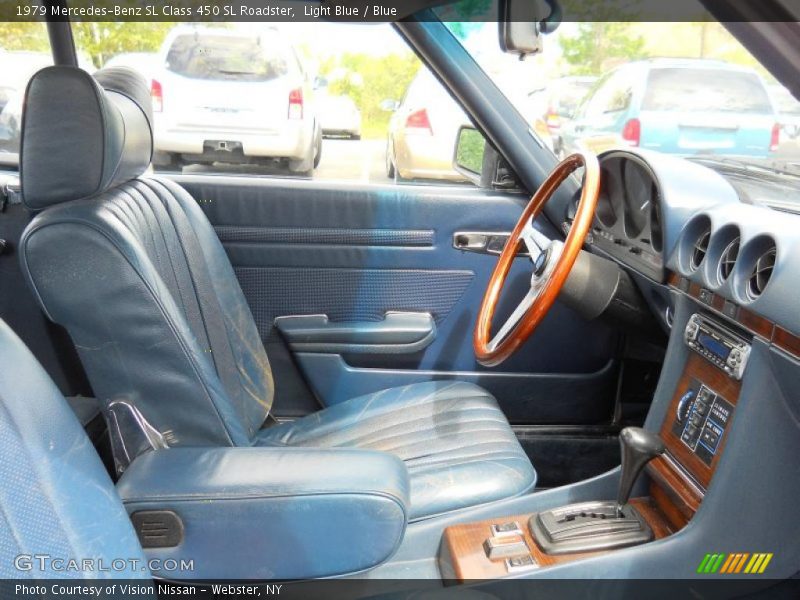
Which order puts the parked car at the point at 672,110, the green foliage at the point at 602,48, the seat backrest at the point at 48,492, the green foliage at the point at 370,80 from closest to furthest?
the seat backrest at the point at 48,492 → the green foliage at the point at 370,80 → the parked car at the point at 672,110 → the green foliage at the point at 602,48

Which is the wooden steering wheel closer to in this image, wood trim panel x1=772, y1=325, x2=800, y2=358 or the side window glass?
wood trim panel x1=772, y1=325, x2=800, y2=358

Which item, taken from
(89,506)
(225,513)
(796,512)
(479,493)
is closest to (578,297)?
(479,493)

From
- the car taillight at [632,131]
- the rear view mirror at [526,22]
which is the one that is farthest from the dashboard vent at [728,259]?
the car taillight at [632,131]

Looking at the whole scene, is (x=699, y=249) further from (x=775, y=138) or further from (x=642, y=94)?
(x=642, y=94)

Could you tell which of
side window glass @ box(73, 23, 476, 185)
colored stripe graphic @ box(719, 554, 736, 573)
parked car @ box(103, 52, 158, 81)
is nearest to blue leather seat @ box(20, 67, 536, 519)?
colored stripe graphic @ box(719, 554, 736, 573)

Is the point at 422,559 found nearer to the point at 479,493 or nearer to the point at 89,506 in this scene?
the point at 479,493

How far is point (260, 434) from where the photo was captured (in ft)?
5.70

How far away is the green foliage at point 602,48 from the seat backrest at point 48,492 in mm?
2908

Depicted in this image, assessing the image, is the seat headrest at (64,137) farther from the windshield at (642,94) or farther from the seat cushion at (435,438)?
the windshield at (642,94)

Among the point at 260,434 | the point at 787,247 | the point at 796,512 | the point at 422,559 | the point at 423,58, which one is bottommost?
the point at 422,559

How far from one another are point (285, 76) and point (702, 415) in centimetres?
204

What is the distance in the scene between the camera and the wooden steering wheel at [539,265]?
138 cm

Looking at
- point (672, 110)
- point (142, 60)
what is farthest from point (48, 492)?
point (672, 110)

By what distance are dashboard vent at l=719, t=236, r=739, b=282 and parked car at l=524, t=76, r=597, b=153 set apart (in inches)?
35.0
